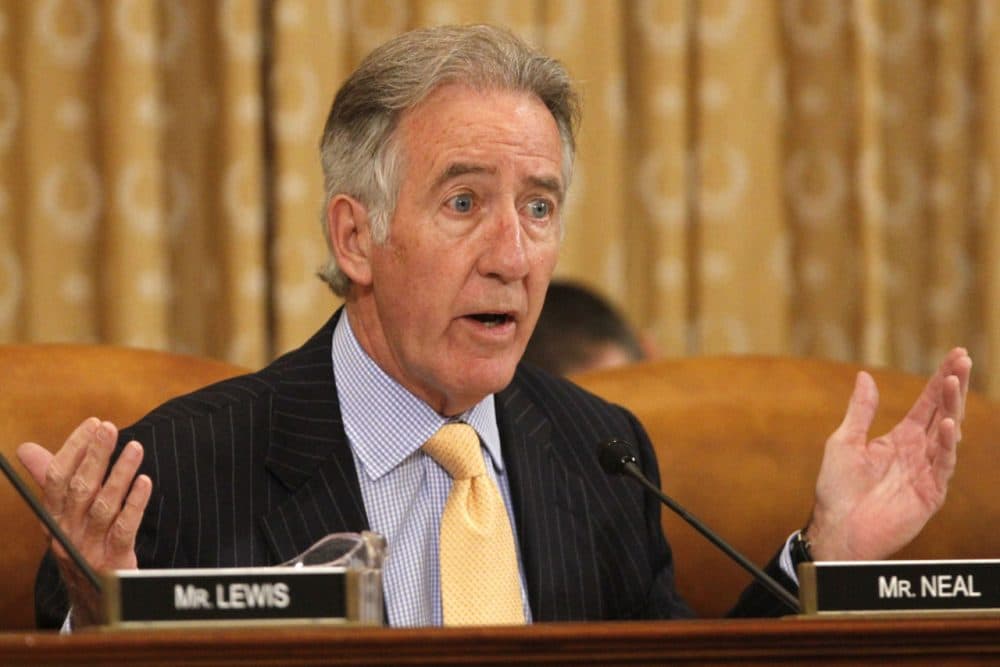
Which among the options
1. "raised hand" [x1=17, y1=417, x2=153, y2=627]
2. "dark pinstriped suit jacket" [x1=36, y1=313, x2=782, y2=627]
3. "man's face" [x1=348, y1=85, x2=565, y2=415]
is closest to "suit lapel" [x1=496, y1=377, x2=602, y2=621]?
"dark pinstriped suit jacket" [x1=36, y1=313, x2=782, y2=627]

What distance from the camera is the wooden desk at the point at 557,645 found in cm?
131

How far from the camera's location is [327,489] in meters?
2.04

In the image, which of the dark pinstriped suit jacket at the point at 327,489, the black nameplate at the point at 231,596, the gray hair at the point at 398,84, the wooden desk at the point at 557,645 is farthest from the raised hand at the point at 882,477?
the black nameplate at the point at 231,596

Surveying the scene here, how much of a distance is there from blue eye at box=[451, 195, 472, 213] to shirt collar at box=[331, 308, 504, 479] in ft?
0.81

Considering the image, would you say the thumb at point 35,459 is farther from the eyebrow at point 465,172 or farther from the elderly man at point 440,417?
the eyebrow at point 465,172

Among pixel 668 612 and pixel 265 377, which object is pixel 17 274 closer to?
pixel 265 377

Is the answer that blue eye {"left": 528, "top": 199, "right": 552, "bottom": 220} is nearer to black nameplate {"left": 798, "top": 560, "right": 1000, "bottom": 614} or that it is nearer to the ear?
the ear

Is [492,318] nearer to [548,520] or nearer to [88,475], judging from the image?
[548,520]

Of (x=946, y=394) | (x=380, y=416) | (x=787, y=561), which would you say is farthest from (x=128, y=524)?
(x=946, y=394)

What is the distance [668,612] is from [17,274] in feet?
5.86

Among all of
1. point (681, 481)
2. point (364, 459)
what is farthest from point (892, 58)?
point (364, 459)

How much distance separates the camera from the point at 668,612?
2242 millimetres

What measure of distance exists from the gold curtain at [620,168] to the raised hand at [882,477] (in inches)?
60.2

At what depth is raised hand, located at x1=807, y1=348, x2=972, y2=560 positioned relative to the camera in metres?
2.07
